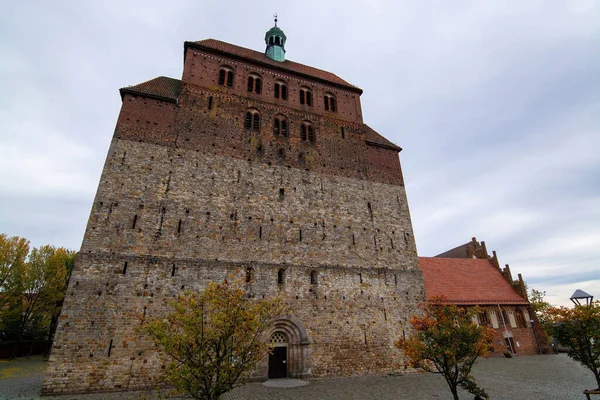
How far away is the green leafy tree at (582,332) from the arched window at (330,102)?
17.6m

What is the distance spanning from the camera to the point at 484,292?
25781 millimetres

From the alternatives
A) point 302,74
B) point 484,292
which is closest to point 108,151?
point 302,74

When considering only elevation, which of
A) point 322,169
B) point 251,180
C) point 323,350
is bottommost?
point 323,350

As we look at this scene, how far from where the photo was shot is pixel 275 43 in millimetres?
25344

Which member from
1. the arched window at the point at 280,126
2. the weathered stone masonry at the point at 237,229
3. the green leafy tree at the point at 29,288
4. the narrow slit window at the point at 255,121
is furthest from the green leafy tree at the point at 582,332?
the green leafy tree at the point at 29,288

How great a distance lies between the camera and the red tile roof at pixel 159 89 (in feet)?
55.8

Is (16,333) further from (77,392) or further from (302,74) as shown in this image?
(302,74)

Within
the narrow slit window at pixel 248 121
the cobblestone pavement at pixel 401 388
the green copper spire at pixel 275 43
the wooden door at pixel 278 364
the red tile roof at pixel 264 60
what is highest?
the green copper spire at pixel 275 43

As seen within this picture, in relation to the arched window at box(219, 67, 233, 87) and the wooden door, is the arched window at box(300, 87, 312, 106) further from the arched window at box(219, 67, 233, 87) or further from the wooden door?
the wooden door

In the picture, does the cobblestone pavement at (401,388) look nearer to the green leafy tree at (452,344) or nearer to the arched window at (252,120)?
the green leafy tree at (452,344)

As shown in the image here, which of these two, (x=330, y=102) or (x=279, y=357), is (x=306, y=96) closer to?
(x=330, y=102)

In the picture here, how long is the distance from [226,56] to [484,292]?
92.0 feet

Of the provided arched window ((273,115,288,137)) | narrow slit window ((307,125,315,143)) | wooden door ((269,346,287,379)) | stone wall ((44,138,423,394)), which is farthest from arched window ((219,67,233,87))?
wooden door ((269,346,287,379))

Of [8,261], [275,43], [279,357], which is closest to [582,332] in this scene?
[279,357]
